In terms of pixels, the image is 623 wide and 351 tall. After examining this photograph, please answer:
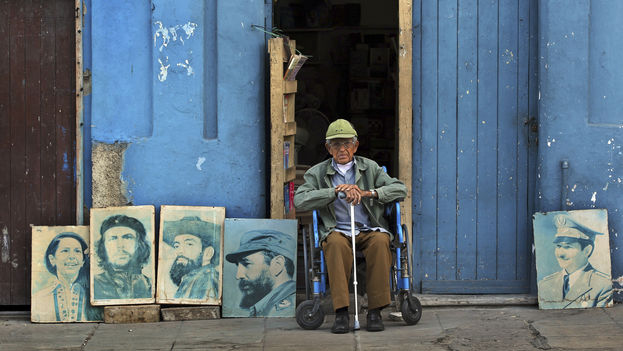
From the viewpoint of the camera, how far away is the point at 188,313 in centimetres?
676

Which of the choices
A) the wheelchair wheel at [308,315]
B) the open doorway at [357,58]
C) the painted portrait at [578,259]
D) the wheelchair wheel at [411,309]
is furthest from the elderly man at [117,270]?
the open doorway at [357,58]

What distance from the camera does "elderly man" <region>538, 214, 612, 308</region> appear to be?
6738 millimetres

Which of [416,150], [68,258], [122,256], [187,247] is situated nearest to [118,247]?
[122,256]

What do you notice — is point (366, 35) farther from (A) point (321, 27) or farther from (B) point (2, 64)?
(B) point (2, 64)

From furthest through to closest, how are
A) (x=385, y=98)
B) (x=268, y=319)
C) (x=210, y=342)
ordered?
(x=385, y=98), (x=268, y=319), (x=210, y=342)

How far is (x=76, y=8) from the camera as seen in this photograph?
689 centimetres

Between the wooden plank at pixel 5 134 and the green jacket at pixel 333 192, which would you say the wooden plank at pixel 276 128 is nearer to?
the green jacket at pixel 333 192

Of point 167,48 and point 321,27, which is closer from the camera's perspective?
point 167,48

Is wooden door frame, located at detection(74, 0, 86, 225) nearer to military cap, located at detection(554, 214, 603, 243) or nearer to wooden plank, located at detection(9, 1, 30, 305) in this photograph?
wooden plank, located at detection(9, 1, 30, 305)

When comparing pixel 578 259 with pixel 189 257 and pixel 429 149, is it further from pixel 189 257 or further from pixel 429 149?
pixel 189 257

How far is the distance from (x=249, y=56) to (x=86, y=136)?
1.39 metres

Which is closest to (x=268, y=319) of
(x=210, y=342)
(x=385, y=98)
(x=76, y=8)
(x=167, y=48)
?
(x=210, y=342)

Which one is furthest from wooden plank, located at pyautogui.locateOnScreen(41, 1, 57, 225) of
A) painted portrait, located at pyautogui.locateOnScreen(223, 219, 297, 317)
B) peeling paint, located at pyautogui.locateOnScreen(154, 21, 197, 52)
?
painted portrait, located at pyautogui.locateOnScreen(223, 219, 297, 317)

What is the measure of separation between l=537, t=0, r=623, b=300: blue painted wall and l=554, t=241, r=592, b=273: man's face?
28 cm
